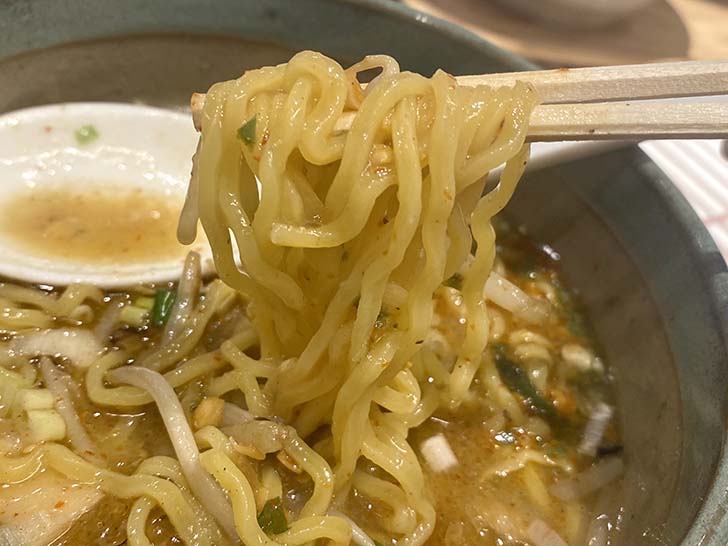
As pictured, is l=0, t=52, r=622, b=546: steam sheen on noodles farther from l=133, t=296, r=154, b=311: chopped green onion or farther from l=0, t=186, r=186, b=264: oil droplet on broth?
l=0, t=186, r=186, b=264: oil droplet on broth

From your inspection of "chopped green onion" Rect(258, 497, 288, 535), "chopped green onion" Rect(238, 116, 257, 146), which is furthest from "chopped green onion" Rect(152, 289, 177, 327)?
"chopped green onion" Rect(238, 116, 257, 146)

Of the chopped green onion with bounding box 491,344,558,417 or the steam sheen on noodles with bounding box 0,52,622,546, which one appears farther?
the chopped green onion with bounding box 491,344,558,417

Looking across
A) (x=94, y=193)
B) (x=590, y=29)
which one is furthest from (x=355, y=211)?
(x=590, y=29)

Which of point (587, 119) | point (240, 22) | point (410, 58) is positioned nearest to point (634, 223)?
point (587, 119)

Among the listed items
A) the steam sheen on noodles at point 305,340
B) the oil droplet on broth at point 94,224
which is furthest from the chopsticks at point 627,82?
the oil droplet on broth at point 94,224

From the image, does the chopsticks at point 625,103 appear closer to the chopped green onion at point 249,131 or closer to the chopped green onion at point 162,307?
the chopped green onion at point 249,131
